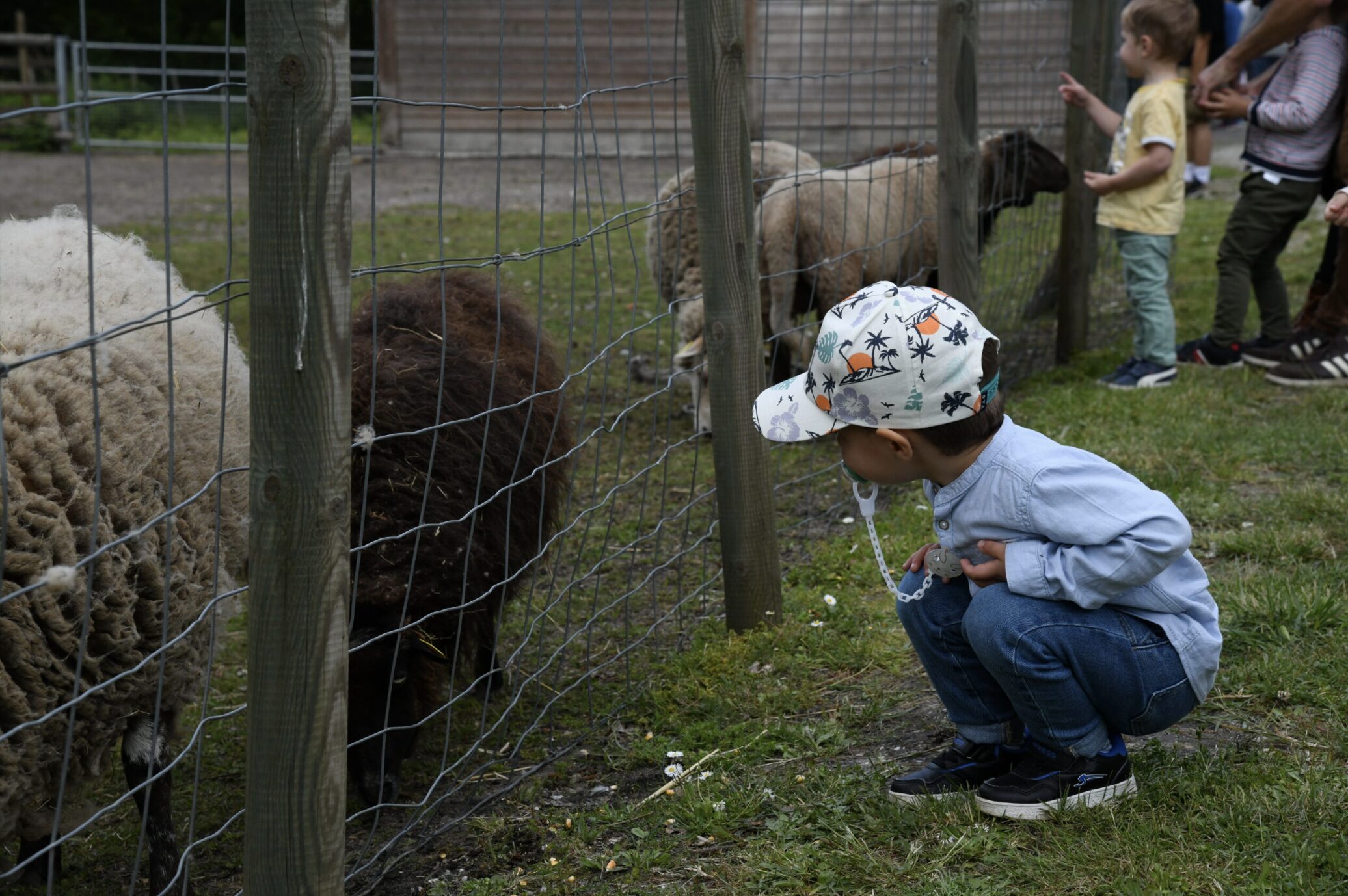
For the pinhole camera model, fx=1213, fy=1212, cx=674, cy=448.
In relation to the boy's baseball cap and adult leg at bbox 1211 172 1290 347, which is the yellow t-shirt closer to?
adult leg at bbox 1211 172 1290 347

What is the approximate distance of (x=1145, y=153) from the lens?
19.1 feet

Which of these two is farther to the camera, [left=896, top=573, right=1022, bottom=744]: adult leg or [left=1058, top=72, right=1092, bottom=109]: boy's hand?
[left=1058, top=72, right=1092, bottom=109]: boy's hand

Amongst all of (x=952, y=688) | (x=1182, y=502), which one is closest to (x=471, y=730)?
(x=952, y=688)

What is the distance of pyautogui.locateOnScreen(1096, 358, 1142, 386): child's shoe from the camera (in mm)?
6043

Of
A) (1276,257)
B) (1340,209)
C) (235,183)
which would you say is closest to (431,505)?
(1340,209)

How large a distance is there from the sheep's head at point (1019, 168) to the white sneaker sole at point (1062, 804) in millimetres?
4720

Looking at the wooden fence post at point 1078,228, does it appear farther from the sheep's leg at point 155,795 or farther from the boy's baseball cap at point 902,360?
the sheep's leg at point 155,795

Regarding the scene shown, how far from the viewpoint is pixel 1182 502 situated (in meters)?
4.22

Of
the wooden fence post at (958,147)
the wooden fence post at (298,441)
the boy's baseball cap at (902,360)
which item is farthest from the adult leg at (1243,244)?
the wooden fence post at (298,441)

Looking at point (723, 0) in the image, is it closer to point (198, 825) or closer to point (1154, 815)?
point (1154, 815)

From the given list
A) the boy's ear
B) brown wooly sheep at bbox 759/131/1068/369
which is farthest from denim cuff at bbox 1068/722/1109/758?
brown wooly sheep at bbox 759/131/1068/369

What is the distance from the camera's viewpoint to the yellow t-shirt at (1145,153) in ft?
18.5

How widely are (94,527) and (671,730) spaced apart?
160 cm

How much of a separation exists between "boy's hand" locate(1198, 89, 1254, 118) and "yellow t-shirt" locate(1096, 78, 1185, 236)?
0.24 meters
